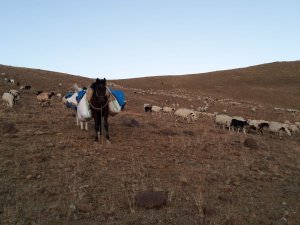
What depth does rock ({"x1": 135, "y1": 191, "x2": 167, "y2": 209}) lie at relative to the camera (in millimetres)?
8125

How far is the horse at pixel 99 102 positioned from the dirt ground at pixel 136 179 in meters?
0.61

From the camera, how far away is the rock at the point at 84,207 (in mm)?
7777

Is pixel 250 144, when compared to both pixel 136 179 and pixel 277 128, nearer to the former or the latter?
pixel 136 179

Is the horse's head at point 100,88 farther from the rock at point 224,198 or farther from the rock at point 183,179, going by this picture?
the rock at point 224,198

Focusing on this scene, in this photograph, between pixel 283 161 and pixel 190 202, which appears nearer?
pixel 190 202

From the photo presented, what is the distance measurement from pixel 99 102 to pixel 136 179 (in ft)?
15.3

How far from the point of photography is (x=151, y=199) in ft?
27.0

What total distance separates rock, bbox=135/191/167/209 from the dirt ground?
0.32 feet

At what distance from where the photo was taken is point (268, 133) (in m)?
25.8

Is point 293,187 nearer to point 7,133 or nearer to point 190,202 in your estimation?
point 190,202

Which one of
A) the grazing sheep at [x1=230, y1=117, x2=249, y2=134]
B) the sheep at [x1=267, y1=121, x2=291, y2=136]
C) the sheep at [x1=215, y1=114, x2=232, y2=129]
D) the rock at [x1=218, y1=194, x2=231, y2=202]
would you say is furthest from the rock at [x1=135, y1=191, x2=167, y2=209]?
the sheep at [x1=267, y1=121, x2=291, y2=136]

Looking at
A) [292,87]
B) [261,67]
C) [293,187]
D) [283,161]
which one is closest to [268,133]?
[283,161]

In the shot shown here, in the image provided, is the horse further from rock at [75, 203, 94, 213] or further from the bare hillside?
the bare hillside

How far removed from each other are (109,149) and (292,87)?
69695 millimetres
